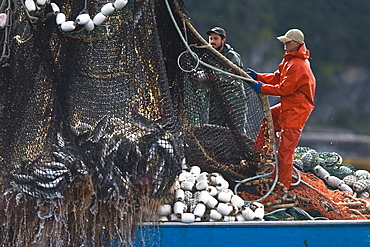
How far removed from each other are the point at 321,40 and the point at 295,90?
799 inches

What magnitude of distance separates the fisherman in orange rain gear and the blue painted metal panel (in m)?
0.83

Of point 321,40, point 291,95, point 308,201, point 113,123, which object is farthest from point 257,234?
point 321,40

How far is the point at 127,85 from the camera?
6254 millimetres

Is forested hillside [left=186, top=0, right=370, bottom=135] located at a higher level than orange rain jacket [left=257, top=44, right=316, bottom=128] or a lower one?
higher

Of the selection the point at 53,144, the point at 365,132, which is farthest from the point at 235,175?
the point at 365,132

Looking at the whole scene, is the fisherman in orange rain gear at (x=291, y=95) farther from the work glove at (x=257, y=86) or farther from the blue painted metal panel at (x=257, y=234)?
the blue painted metal panel at (x=257, y=234)

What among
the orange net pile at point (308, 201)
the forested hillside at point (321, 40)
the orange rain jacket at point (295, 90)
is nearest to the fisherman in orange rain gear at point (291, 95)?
the orange rain jacket at point (295, 90)

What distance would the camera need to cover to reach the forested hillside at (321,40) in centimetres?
2425

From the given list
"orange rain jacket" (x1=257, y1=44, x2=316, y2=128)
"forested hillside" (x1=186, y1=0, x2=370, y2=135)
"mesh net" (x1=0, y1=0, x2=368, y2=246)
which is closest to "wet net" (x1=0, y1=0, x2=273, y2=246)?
"mesh net" (x1=0, y1=0, x2=368, y2=246)

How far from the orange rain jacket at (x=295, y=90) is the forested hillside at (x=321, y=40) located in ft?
52.2

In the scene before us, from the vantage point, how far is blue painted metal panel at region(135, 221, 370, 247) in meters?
6.10

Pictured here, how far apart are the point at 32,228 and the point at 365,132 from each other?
2004cm

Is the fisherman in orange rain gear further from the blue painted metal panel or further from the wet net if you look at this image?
the blue painted metal panel

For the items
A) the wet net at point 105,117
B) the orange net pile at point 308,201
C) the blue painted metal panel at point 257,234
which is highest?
the wet net at point 105,117
